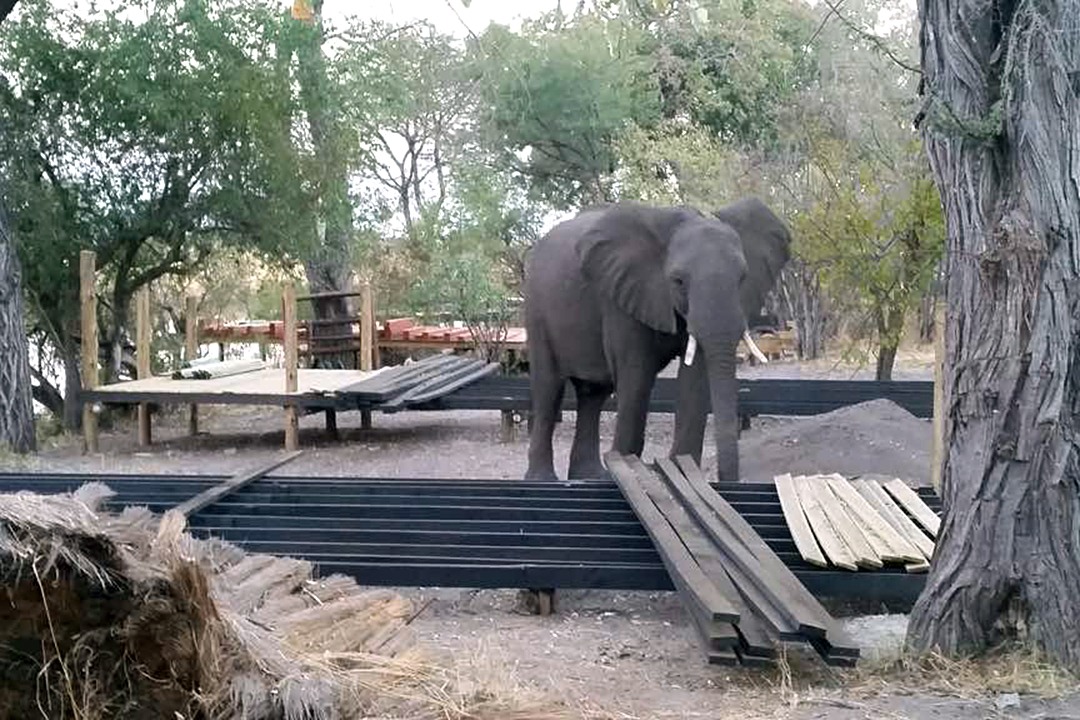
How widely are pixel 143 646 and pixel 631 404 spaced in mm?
6022

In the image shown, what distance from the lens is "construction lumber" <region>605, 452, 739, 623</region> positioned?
5.32 m

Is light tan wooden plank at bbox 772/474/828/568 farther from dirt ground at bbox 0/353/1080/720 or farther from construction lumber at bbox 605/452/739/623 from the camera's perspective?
construction lumber at bbox 605/452/739/623

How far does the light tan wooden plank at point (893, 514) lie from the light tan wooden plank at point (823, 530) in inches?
12.3

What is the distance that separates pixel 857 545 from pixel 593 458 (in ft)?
13.7

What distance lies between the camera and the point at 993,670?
208 inches

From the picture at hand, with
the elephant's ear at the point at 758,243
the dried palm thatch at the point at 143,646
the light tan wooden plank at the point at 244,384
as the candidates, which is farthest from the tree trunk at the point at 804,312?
the dried palm thatch at the point at 143,646

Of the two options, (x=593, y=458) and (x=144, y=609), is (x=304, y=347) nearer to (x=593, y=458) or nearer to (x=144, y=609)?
(x=593, y=458)

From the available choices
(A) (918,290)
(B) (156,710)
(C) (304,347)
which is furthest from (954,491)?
(C) (304,347)

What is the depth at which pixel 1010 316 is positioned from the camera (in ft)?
17.3

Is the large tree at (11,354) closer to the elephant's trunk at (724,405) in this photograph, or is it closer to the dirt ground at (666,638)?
the dirt ground at (666,638)

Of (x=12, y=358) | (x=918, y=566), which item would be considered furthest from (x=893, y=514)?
(x=12, y=358)

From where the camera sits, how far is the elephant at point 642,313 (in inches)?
357

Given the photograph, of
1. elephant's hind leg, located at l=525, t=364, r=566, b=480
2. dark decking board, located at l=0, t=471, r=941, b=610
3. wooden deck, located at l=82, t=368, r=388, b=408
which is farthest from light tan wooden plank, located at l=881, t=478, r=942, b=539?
wooden deck, located at l=82, t=368, r=388, b=408

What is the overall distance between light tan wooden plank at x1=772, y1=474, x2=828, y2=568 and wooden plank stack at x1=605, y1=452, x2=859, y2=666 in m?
0.22
